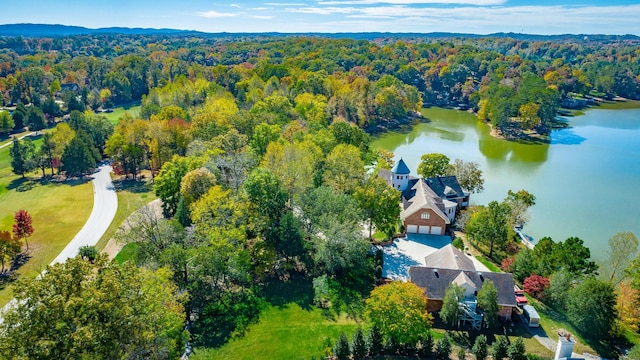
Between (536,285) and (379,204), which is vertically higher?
(379,204)

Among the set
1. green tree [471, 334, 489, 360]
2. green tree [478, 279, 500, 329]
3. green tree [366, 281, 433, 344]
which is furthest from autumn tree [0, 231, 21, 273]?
green tree [478, 279, 500, 329]

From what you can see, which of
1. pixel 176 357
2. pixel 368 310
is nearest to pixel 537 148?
pixel 368 310

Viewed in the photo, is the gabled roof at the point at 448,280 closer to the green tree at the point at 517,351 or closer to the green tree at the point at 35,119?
the green tree at the point at 517,351

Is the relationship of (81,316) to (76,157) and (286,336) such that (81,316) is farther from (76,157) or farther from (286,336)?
(76,157)

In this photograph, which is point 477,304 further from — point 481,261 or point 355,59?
point 355,59

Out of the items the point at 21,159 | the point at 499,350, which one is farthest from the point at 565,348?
the point at 21,159
